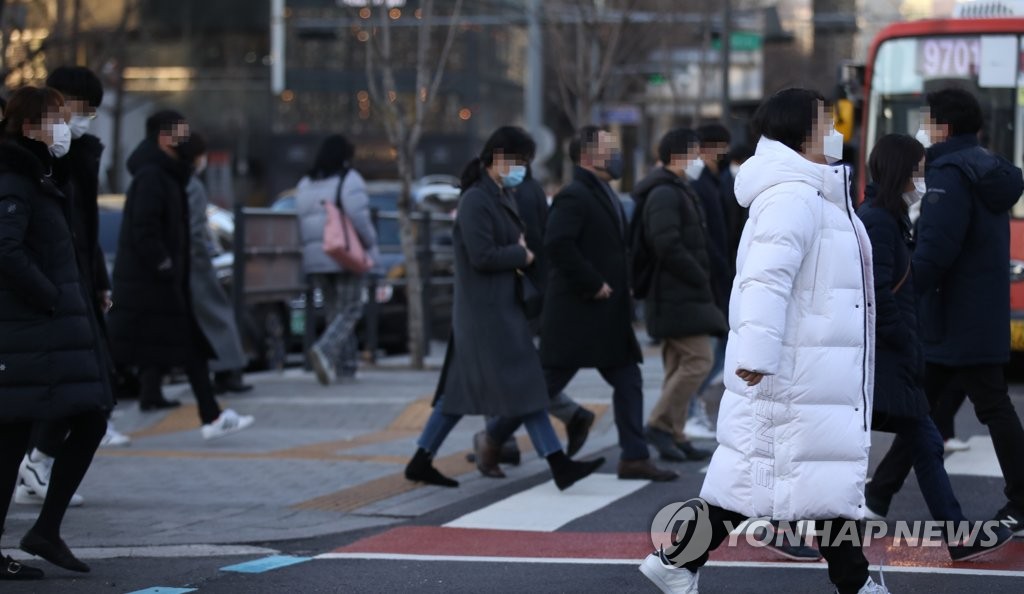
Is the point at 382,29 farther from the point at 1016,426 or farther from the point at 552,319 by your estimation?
the point at 1016,426

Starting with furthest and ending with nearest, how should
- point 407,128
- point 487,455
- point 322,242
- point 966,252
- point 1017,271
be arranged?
point 407,128
point 322,242
point 1017,271
point 487,455
point 966,252

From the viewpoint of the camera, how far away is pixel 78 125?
24.5ft

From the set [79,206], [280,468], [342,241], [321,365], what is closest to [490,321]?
[280,468]

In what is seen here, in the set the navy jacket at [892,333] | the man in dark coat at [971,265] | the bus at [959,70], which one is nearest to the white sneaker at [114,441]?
the man in dark coat at [971,265]

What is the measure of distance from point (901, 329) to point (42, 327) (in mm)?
3248

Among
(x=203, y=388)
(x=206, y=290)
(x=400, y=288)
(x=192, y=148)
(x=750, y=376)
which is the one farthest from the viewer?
(x=400, y=288)

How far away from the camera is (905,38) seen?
572 inches

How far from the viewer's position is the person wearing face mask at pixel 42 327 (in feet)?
20.5

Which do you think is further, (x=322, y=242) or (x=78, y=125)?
(x=322, y=242)

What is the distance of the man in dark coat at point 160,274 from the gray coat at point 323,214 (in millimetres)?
2720

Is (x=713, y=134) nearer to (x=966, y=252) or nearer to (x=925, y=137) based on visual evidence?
(x=925, y=137)

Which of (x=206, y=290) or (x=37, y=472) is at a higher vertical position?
(x=206, y=290)

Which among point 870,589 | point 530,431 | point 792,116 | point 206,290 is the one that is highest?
point 792,116

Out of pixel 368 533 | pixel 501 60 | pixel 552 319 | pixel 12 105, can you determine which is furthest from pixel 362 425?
pixel 501 60
